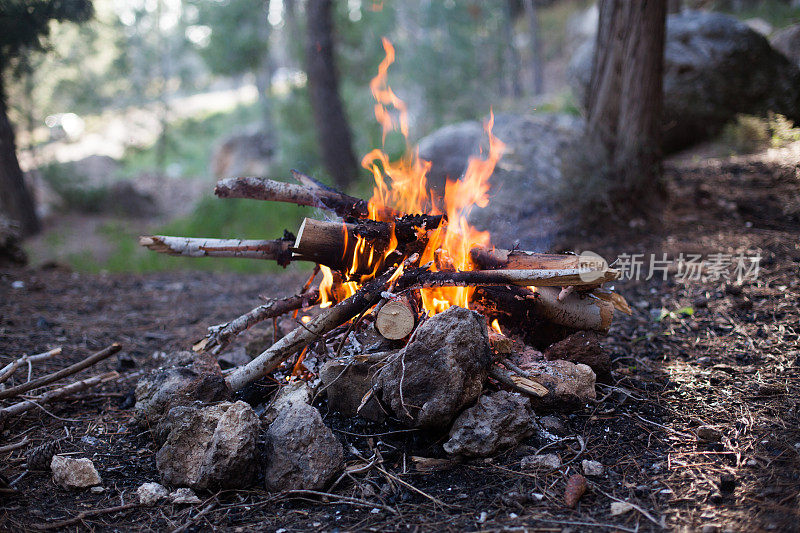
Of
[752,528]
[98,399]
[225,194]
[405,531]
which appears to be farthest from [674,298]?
[98,399]

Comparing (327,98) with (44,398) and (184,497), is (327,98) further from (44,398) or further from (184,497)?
(184,497)

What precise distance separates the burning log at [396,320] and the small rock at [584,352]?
0.90 metres

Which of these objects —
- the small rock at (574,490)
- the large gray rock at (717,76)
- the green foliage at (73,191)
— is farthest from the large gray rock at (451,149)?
the green foliage at (73,191)

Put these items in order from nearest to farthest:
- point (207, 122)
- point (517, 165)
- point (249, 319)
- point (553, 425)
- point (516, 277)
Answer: point (553, 425) → point (516, 277) → point (249, 319) → point (517, 165) → point (207, 122)

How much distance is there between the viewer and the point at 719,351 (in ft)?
11.0

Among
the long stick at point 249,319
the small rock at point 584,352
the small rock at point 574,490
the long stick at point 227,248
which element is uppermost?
the long stick at point 227,248

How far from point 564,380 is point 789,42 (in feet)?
30.9

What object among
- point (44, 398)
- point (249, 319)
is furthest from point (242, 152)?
point (44, 398)

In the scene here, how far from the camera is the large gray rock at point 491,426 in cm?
238

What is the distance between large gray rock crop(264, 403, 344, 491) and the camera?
2295 mm

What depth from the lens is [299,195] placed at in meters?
3.29

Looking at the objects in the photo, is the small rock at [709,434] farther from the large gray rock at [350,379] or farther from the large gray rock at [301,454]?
the large gray rock at [301,454]

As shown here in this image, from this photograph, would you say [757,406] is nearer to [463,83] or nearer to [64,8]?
[64,8]

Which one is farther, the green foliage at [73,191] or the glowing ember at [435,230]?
the green foliage at [73,191]
